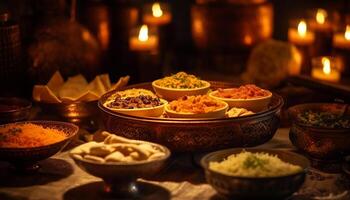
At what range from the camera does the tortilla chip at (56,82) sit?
4223mm

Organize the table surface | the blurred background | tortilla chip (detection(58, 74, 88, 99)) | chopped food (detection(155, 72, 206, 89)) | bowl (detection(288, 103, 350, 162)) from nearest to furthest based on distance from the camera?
the table surface → bowl (detection(288, 103, 350, 162)) → chopped food (detection(155, 72, 206, 89)) → tortilla chip (detection(58, 74, 88, 99)) → the blurred background

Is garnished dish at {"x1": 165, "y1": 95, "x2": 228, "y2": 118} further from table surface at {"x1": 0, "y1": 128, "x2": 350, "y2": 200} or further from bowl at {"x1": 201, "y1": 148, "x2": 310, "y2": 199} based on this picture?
bowl at {"x1": 201, "y1": 148, "x2": 310, "y2": 199}

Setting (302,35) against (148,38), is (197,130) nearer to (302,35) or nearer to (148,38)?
(148,38)

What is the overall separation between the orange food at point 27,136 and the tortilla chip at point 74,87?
63 cm

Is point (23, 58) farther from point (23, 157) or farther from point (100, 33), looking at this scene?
point (23, 157)

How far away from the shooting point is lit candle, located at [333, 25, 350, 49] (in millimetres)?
5488

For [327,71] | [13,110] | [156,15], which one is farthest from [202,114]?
[156,15]

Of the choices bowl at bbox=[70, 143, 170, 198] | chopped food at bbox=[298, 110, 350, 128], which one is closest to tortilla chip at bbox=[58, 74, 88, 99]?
bowl at bbox=[70, 143, 170, 198]

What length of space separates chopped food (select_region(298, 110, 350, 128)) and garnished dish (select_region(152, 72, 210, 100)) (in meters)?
0.54

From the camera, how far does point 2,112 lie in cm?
370

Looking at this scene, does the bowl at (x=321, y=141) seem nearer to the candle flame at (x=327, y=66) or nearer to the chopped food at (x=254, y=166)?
the chopped food at (x=254, y=166)

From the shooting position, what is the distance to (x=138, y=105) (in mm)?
3391

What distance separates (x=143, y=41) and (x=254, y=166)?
2.31m

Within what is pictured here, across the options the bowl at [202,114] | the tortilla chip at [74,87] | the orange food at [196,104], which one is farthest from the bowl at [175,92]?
the tortilla chip at [74,87]
